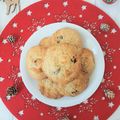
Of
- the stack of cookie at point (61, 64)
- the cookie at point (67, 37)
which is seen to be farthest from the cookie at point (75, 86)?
the cookie at point (67, 37)

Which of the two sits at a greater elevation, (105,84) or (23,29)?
(23,29)

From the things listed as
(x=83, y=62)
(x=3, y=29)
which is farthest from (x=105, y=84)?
(x=3, y=29)

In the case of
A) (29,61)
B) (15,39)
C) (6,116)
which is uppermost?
(15,39)

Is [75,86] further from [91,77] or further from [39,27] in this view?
[39,27]

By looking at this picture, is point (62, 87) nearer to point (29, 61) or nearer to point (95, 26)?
point (29, 61)

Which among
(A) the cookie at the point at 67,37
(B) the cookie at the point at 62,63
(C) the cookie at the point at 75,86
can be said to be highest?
(A) the cookie at the point at 67,37

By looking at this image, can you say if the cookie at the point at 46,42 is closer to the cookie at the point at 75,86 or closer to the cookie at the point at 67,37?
the cookie at the point at 67,37
